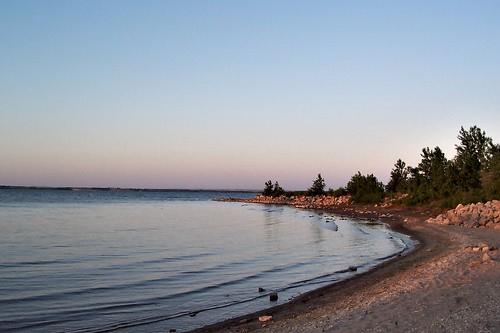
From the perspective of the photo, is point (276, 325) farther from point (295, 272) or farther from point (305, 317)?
point (295, 272)

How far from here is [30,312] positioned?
12.9 m

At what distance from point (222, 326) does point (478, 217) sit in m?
29.0

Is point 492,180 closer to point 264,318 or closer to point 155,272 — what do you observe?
point 155,272

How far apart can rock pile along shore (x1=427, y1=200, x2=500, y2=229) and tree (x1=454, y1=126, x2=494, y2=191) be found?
1873 centimetres

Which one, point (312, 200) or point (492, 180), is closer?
point (492, 180)

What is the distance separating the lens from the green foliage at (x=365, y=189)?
259 feet

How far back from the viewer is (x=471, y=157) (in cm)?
5959

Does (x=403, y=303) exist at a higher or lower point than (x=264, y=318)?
higher

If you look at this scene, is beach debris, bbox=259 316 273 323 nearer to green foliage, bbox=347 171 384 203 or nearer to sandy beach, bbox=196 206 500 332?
sandy beach, bbox=196 206 500 332

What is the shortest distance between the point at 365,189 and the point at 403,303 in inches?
2967

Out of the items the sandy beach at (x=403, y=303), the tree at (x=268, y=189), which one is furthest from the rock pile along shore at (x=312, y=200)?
the sandy beach at (x=403, y=303)

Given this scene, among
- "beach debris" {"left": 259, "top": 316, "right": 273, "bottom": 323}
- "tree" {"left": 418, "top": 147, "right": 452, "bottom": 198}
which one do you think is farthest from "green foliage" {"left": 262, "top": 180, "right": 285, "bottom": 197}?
"beach debris" {"left": 259, "top": 316, "right": 273, "bottom": 323}

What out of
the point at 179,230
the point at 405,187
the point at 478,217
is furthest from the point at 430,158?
the point at 179,230

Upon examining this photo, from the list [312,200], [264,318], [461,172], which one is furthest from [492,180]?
[312,200]
